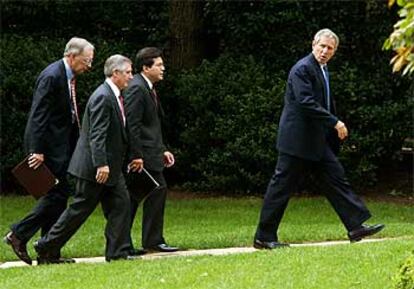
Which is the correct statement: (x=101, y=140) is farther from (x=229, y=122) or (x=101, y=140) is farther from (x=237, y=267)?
(x=229, y=122)

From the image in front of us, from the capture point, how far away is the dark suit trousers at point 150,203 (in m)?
9.45

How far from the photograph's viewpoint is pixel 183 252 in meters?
9.58

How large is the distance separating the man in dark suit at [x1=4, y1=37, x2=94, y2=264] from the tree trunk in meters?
8.05

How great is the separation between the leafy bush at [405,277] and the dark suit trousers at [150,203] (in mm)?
3845

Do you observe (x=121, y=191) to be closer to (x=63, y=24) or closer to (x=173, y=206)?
(x=173, y=206)

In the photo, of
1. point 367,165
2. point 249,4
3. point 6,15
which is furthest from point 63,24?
point 367,165

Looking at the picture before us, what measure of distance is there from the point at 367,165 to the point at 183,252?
644 cm

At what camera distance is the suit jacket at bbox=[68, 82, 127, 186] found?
8.35 meters

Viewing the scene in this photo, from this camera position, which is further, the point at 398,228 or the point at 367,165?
the point at 367,165

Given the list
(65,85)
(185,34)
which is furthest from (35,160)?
(185,34)

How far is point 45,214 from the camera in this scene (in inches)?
353

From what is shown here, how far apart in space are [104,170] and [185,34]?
8.98m

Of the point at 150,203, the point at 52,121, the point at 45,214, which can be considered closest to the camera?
the point at 52,121

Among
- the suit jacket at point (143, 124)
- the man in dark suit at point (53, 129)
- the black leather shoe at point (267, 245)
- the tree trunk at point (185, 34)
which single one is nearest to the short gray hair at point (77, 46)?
the man in dark suit at point (53, 129)
